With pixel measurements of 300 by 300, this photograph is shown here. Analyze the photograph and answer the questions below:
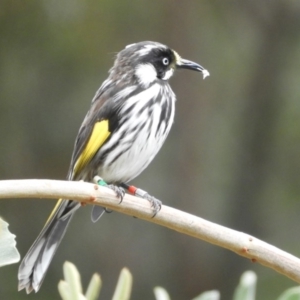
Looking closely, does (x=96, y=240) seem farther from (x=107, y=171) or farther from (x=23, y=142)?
(x=107, y=171)

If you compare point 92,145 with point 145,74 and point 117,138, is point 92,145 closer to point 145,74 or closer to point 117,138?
point 117,138

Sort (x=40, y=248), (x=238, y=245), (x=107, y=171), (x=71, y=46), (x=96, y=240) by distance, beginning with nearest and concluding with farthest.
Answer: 1. (x=238, y=245)
2. (x=40, y=248)
3. (x=107, y=171)
4. (x=71, y=46)
5. (x=96, y=240)

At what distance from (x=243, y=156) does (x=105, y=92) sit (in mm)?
2786

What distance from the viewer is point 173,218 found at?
1.94 meters

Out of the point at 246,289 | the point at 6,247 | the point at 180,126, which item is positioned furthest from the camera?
the point at 180,126

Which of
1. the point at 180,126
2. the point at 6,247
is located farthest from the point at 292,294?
the point at 180,126

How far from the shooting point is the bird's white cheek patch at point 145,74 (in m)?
3.23

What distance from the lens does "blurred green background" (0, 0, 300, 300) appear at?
5648 mm

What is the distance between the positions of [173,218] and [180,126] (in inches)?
158

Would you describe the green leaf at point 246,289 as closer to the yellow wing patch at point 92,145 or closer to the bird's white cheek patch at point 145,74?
the yellow wing patch at point 92,145

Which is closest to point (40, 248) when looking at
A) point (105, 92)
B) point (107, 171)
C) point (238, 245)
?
point (107, 171)

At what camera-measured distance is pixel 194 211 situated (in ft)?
18.7

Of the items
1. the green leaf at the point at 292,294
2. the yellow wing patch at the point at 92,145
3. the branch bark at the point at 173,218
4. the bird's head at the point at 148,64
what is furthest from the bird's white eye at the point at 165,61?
the green leaf at the point at 292,294

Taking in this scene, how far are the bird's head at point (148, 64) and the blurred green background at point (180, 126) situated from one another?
7.22 feet
